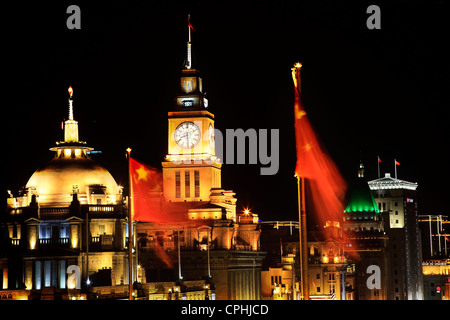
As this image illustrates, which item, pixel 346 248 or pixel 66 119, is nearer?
pixel 66 119

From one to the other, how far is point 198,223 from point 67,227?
104 ft

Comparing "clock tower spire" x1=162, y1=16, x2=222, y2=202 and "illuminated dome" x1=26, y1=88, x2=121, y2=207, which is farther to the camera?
"clock tower spire" x1=162, y1=16, x2=222, y2=202

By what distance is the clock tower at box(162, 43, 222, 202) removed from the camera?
15438 centimetres

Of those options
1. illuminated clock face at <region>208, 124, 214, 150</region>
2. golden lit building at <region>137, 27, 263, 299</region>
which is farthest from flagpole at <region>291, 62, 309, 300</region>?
illuminated clock face at <region>208, 124, 214, 150</region>

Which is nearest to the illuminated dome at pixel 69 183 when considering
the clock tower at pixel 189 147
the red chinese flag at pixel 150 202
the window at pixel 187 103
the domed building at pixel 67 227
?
the domed building at pixel 67 227

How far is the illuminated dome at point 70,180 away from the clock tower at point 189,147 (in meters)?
32.6

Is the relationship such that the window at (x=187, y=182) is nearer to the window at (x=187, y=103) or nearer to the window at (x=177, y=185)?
the window at (x=177, y=185)

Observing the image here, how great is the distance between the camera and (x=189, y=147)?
155375 millimetres

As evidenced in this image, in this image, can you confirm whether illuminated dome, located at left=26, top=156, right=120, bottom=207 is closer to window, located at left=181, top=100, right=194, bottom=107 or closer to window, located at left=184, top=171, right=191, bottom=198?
window, located at left=184, top=171, right=191, bottom=198
